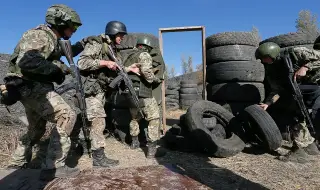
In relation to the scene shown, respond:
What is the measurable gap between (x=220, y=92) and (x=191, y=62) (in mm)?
41602

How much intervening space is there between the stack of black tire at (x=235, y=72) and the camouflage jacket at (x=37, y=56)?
3.63m

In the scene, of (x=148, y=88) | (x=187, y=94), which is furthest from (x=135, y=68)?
(x=187, y=94)

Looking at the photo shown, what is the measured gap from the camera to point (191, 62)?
47031 millimetres

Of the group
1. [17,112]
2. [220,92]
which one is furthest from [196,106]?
[17,112]

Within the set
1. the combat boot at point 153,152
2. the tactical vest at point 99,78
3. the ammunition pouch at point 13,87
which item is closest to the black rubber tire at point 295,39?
the combat boot at point 153,152

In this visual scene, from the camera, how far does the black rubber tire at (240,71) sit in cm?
576

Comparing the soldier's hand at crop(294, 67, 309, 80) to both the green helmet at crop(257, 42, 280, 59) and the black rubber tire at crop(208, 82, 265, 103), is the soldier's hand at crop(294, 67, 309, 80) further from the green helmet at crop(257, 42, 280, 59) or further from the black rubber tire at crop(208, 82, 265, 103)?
the black rubber tire at crop(208, 82, 265, 103)

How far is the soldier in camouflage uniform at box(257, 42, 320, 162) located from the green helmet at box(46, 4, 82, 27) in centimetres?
277

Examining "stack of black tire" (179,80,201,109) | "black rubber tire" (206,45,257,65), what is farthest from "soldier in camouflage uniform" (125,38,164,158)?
"stack of black tire" (179,80,201,109)

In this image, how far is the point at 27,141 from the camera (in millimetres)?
3535

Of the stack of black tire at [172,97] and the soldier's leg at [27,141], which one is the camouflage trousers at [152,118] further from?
the stack of black tire at [172,97]

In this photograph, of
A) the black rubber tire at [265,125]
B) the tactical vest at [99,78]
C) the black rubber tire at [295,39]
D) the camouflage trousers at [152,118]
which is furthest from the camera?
the black rubber tire at [295,39]

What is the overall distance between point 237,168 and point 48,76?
2.64 meters

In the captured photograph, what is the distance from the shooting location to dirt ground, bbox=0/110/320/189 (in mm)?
3219
